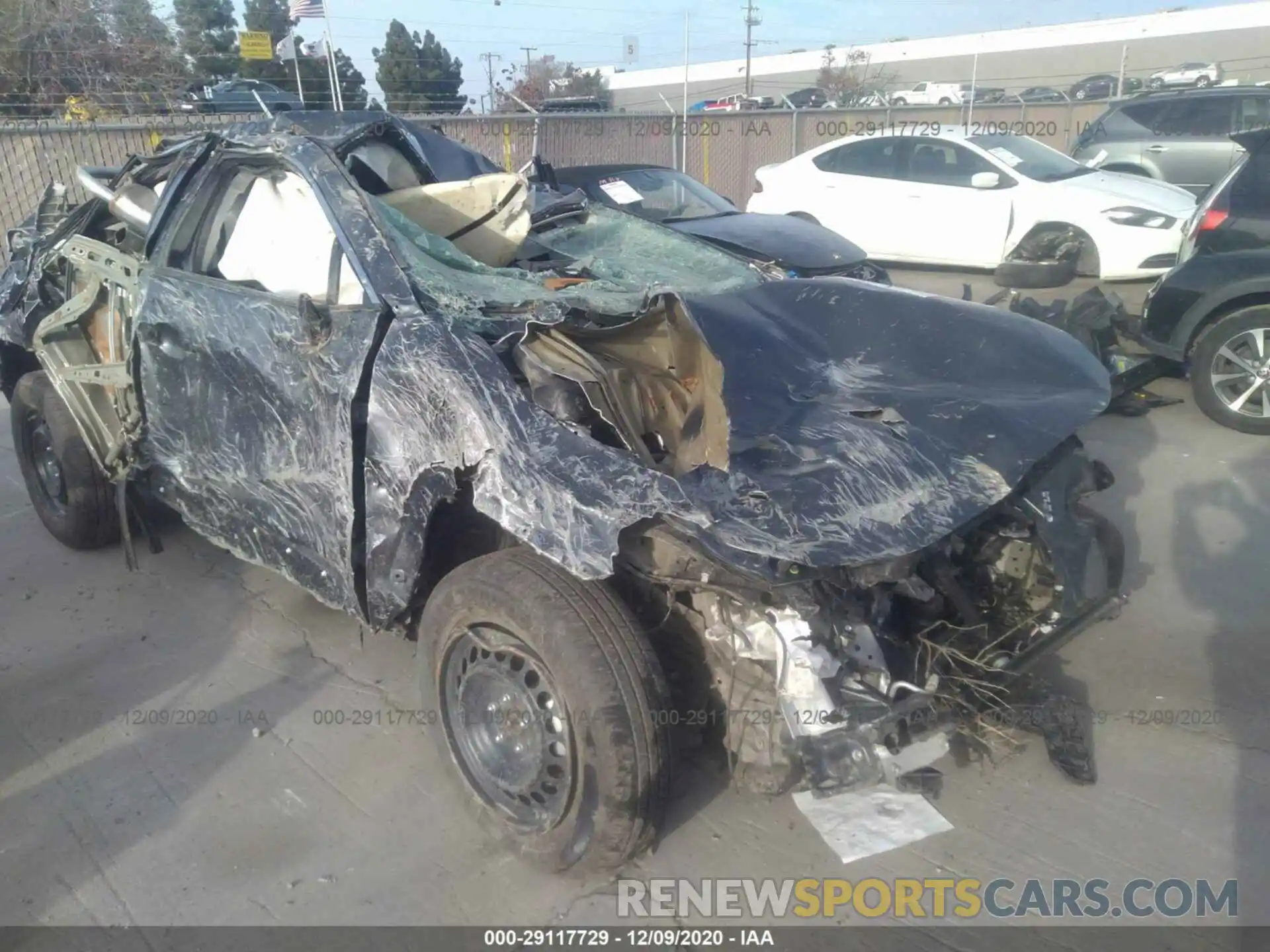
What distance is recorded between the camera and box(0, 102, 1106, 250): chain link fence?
12.5 meters

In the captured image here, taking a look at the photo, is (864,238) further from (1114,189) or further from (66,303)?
(66,303)

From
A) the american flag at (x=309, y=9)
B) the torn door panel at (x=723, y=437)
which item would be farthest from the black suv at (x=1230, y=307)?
the american flag at (x=309, y=9)

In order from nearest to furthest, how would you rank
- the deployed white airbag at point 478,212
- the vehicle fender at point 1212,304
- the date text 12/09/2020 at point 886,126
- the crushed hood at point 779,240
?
the deployed white airbag at point 478,212, the vehicle fender at point 1212,304, the crushed hood at point 779,240, the date text 12/09/2020 at point 886,126

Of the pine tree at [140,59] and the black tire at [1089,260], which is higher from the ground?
the pine tree at [140,59]

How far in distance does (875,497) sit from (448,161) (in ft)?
18.9

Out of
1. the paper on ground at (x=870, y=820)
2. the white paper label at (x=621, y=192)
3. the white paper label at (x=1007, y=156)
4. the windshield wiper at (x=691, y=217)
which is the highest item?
the white paper label at (x=1007, y=156)

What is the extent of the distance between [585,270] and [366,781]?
2125 mm

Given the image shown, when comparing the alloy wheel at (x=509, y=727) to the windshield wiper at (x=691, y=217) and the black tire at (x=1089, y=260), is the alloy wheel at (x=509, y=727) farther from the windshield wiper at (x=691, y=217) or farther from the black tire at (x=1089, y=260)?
the black tire at (x=1089, y=260)

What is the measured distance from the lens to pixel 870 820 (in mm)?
2861

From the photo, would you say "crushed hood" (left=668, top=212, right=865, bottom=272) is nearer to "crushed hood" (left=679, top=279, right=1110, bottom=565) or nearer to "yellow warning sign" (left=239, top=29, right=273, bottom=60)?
"crushed hood" (left=679, top=279, right=1110, bottom=565)

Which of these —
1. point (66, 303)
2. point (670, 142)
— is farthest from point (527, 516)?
point (670, 142)

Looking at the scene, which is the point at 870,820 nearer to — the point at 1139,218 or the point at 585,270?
the point at 585,270

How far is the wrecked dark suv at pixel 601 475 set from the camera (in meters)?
2.49

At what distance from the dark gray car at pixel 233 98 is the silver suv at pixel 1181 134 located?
13800 millimetres
